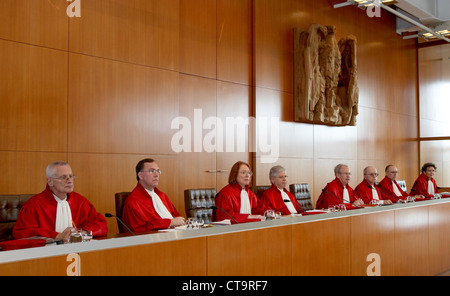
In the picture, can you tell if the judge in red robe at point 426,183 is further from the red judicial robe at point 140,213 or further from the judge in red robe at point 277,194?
the red judicial robe at point 140,213

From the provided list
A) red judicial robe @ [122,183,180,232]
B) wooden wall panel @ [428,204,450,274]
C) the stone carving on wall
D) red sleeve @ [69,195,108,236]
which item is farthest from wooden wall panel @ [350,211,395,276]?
the stone carving on wall

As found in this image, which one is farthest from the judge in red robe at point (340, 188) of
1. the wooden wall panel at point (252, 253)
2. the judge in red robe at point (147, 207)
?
the wooden wall panel at point (252, 253)

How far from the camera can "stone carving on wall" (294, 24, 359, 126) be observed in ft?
23.7

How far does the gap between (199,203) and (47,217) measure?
150cm

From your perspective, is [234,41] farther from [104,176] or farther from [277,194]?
[104,176]

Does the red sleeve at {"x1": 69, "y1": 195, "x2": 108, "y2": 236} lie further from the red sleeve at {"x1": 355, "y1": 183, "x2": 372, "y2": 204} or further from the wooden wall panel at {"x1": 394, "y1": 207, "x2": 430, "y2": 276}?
the red sleeve at {"x1": 355, "y1": 183, "x2": 372, "y2": 204}

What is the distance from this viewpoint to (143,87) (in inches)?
202

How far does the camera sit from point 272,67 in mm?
6941

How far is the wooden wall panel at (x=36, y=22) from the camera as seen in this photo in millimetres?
4102

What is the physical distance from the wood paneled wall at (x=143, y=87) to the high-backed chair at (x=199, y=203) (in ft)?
3.22

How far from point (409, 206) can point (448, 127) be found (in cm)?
787
